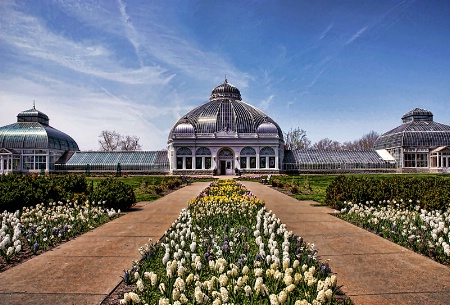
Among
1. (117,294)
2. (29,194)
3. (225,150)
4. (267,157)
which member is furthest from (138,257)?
(225,150)

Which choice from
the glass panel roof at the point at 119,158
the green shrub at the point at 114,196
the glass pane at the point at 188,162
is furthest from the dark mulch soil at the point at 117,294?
the glass panel roof at the point at 119,158

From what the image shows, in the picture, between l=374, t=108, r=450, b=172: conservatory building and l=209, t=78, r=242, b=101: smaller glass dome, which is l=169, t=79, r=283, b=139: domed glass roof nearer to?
l=209, t=78, r=242, b=101: smaller glass dome

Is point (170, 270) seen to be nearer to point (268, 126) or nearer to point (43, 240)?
point (43, 240)

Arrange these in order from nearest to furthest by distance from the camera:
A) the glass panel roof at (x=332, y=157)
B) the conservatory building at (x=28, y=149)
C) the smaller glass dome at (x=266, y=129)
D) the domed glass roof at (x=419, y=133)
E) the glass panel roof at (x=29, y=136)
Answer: the glass panel roof at (x=332, y=157)
the conservatory building at (x=28, y=149)
the smaller glass dome at (x=266, y=129)
the domed glass roof at (x=419, y=133)
the glass panel roof at (x=29, y=136)

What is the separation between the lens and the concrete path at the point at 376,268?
16.4ft

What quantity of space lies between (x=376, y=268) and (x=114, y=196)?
35.0 ft

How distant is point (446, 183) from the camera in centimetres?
1499

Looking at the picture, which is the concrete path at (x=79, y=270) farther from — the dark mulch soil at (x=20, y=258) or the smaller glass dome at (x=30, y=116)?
the smaller glass dome at (x=30, y=116)

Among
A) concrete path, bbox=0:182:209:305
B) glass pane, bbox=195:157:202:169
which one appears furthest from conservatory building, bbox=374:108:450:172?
concrete path, bbox=0:182:209:305

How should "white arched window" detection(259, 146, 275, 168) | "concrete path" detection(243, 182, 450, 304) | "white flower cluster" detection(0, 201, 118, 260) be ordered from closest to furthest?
"concrete path" detection(243, 182, 450, 304)
"white flower cluster" detection(0, 201, 118, 260)
"white arched window" detection(259, 146, 275, 168)

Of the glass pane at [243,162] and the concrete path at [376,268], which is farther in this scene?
the glass pane at [243,162]

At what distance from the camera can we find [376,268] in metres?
6.25

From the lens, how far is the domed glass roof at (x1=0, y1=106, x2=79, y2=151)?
2488 inches

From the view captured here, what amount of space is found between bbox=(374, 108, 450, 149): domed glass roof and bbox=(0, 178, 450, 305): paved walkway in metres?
60.7
